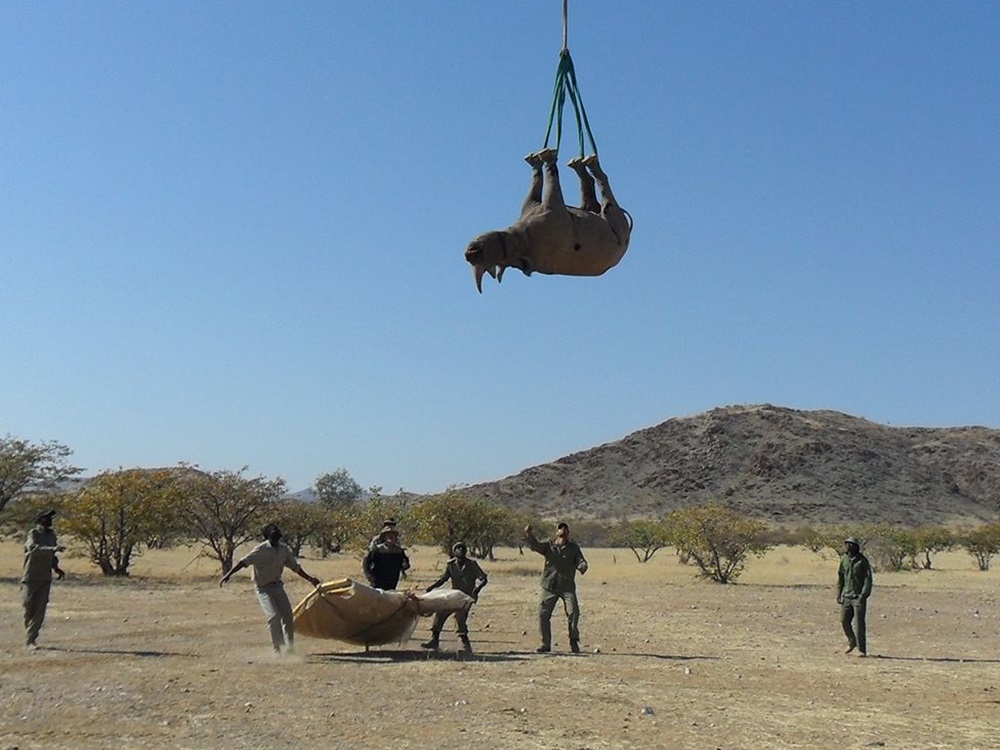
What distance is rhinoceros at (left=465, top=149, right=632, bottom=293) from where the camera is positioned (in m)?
8.06

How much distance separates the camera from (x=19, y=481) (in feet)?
108

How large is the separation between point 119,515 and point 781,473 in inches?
3143

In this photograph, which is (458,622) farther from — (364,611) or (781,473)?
(781,473)

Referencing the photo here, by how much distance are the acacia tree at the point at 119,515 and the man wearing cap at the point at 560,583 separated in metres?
21.4

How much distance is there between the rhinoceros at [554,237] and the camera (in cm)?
806

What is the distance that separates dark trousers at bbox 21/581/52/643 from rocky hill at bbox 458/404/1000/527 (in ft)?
264

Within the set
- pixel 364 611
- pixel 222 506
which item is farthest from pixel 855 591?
pixel 222 506

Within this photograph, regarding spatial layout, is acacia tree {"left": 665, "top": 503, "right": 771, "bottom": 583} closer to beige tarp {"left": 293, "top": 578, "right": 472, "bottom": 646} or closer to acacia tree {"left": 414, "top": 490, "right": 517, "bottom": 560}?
acacia tree {"left": 414, "top": 490, "right": 517, "bottom": 560}

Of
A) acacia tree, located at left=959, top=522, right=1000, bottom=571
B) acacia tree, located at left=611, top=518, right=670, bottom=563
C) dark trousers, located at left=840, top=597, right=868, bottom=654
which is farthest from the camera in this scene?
acacia tree, located at left=611, top=518, right=670, bottom=563

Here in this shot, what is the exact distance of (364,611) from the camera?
42.4ft

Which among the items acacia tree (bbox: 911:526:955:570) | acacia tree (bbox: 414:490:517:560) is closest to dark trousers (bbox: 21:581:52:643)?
acacia tree (bbox: 414:490:517:560)

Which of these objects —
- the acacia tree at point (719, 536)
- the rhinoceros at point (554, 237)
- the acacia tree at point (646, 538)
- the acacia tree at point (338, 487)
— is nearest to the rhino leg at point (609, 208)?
the rhinoceros at point (554, 237)

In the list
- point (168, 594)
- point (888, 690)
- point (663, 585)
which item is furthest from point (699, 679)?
point (663, 585)

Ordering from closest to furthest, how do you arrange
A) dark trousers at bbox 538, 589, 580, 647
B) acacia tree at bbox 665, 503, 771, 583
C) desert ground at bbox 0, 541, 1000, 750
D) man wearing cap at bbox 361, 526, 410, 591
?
desert ground at bbox 0, 541, 1000, 750 → man wearing cap at bbox 361, 526, 410, 591 → dark trousers at bbox 538, 589, 580, 647 → acacia tree at bbox 665, 503, 771, 583
